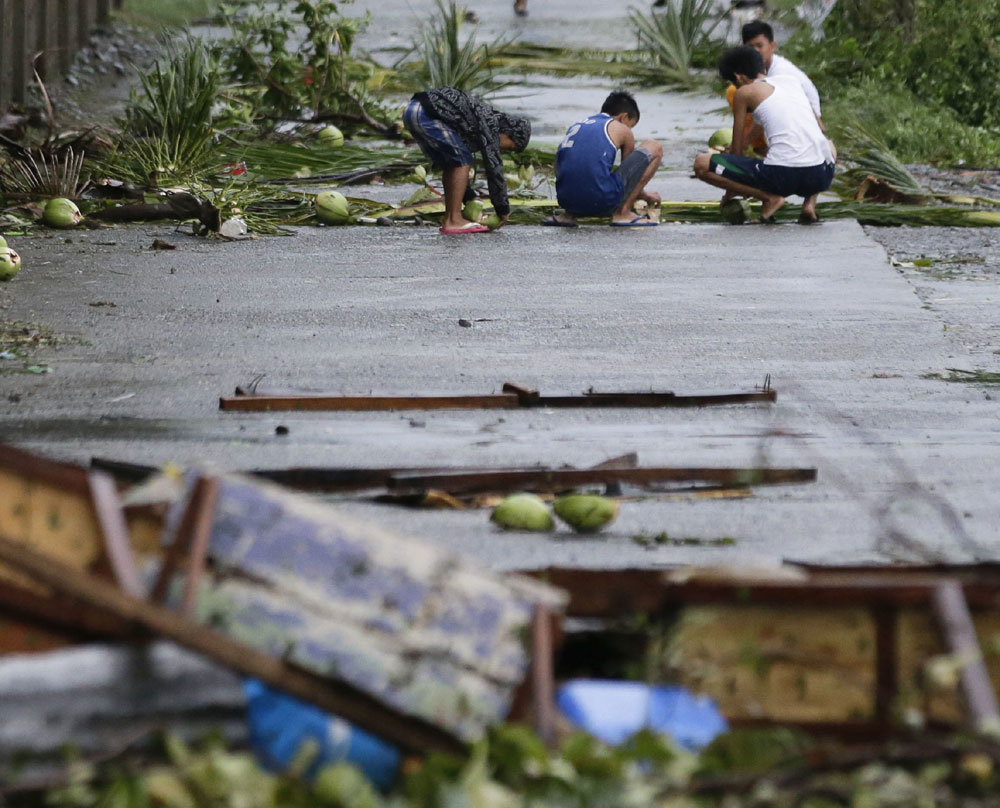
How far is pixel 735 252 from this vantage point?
884cm

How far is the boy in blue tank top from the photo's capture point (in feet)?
31.1

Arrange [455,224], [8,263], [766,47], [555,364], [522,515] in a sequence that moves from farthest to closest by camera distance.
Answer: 1. [766,47]
2. [455,224]
3. [8,263]
4. [555,364]
5. [522,515]

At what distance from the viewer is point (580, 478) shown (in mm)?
3979

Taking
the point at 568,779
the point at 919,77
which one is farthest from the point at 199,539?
the point at 919,77

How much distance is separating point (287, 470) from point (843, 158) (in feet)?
32.0

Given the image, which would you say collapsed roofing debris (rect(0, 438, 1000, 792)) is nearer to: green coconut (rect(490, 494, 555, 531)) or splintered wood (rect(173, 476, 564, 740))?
splintered wood (rect(173, 476, 564, 740))

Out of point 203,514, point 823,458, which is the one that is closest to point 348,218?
point 823,458

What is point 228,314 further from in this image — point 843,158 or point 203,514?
point 843,158

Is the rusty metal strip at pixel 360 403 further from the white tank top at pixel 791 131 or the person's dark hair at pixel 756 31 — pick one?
the person's dark hair at pixel 756 31

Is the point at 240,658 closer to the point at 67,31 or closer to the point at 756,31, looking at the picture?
the point at 756,31

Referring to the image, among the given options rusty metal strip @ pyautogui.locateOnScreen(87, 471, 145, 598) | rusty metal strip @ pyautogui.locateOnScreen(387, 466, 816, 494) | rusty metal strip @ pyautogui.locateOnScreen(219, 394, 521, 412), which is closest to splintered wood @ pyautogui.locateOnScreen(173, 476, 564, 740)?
rusty metal strip @ pyautogui.locateOnScreen(87, 471, 145, 598)

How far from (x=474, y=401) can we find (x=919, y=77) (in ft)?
40.5

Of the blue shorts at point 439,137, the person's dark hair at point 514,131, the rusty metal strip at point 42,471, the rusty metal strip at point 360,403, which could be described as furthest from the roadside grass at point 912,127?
the rusty metal strip at point 42,471

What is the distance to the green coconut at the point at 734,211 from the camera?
9961mm
